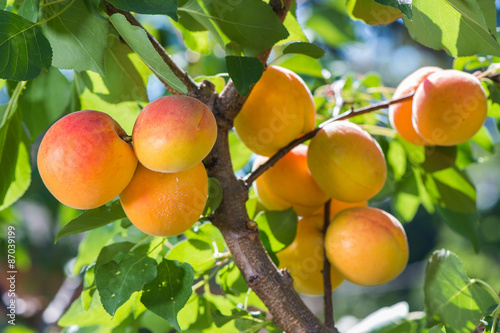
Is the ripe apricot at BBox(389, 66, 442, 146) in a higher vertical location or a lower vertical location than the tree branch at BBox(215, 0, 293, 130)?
lower

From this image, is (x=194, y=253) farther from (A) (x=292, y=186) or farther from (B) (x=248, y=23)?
(B) (x=248, y=23)

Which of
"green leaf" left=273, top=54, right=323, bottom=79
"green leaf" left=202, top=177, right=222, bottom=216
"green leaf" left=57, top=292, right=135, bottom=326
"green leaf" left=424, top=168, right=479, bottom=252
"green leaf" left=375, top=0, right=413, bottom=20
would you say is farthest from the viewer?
"green leaf" left=273, top=54, right=323, bottom=79

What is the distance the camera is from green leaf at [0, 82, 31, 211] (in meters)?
0.58

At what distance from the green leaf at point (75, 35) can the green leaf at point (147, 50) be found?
4 cm

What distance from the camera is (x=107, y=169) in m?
0.37

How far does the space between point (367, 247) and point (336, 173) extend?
0.10m

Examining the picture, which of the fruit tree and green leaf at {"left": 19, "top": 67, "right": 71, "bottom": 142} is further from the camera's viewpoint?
green leaf at {"left": 19, "top": 67, "right": 71, "bottom": 142}

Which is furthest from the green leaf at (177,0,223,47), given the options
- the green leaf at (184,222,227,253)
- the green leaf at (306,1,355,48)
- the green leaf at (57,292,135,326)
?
the green leaf at (306,1,355,48)

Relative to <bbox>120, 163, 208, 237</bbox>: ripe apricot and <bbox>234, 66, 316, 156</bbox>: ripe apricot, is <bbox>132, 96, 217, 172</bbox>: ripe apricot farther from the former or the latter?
<bbox>234, 66, 316, 156</bbox>: ripe apricot

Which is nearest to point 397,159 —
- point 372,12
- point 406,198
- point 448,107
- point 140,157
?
point 406,198

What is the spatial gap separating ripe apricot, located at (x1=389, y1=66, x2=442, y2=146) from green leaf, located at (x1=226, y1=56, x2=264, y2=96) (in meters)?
0.30

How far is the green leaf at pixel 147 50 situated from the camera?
370 mm

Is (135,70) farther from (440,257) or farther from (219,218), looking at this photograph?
(440,257)

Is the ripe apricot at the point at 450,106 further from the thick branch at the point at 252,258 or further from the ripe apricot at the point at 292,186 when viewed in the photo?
the thick branch at the point at 252,258
